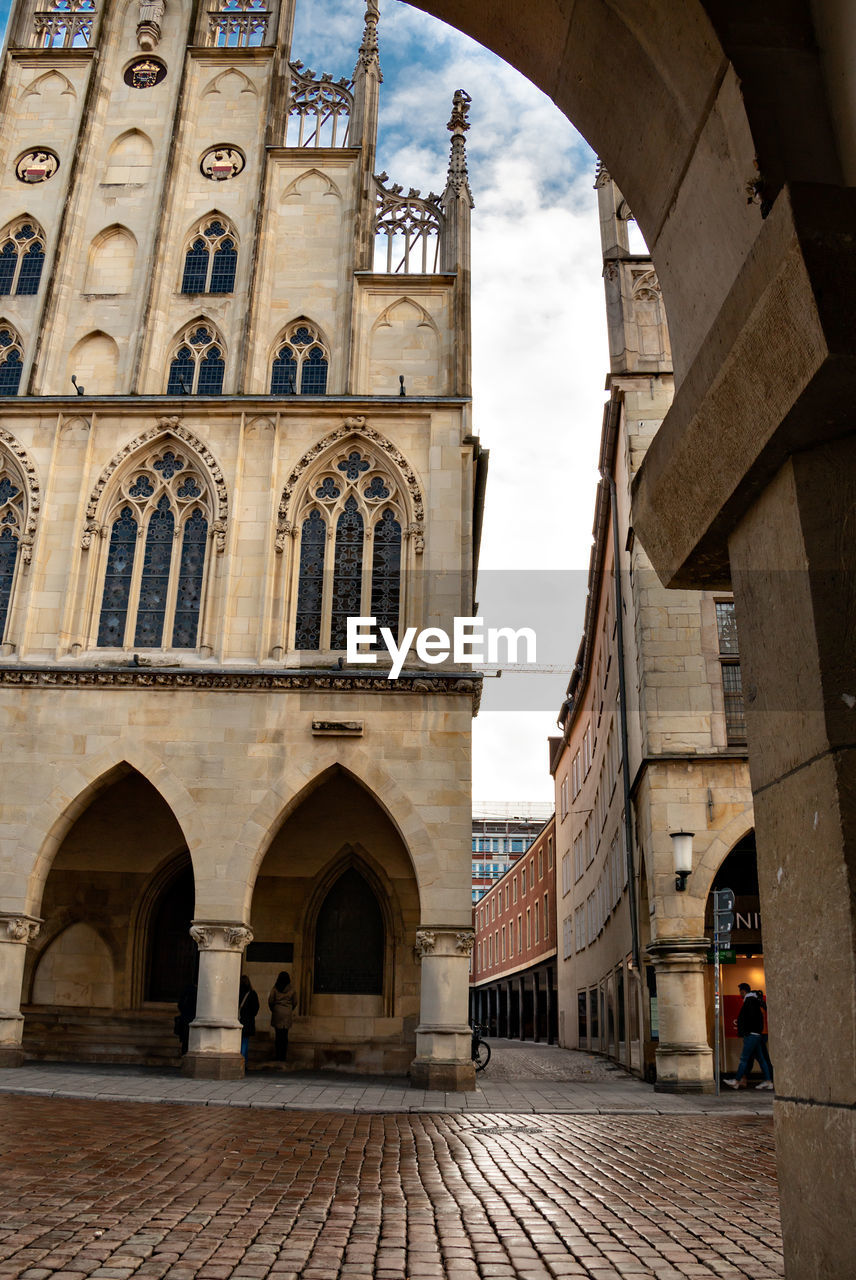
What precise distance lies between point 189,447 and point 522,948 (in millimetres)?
38387

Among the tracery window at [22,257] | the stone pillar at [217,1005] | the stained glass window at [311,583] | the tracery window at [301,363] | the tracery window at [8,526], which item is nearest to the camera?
the stone pillar at [217,1005]

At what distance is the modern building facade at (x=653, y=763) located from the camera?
15.5 m

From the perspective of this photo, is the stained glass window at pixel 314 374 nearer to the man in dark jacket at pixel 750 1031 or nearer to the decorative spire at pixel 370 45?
the decorative spire at pixel 370 45

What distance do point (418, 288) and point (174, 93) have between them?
281 inches

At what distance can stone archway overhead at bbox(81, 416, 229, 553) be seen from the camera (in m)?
19.0

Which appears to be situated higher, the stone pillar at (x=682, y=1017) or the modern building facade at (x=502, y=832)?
the modern building facade at (x=502, y=832)

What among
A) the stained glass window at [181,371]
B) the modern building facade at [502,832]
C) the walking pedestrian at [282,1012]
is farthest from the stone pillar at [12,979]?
the modern building facade at [502,832]

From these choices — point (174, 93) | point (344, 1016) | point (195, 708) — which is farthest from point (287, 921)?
point (174, 93)

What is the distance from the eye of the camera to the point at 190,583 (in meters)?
19.0

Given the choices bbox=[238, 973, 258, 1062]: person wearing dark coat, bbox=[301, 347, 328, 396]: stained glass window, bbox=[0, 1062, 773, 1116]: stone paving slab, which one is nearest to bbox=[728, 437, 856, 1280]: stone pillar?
bbox=[0, 1062, 773, 1116]: stone paving slab

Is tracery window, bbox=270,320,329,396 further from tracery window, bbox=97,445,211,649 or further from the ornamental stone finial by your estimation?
the ornamental stone finial

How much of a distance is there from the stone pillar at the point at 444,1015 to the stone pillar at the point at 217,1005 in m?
2.74

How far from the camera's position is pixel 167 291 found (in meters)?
→ 20.9

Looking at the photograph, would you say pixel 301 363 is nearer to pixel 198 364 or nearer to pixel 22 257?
pixel 198 364
